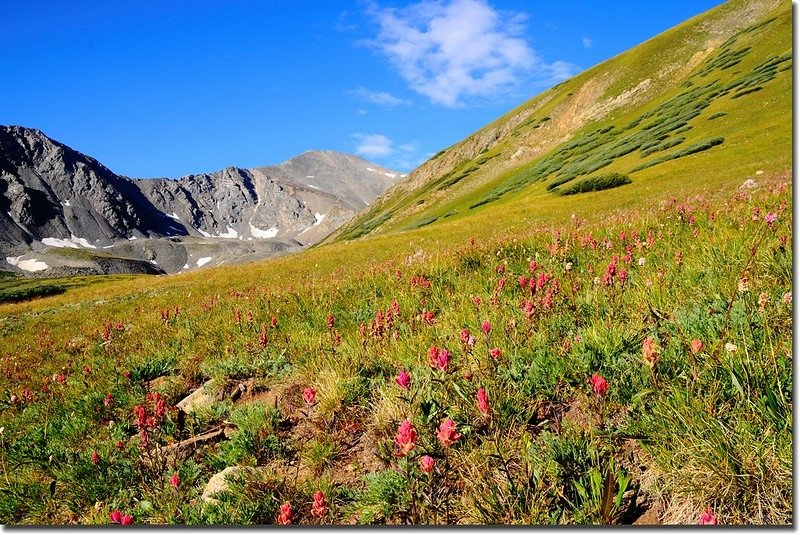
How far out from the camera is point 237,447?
13.1 feet

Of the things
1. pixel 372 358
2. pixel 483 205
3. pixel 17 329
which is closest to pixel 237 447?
pixel 372 358

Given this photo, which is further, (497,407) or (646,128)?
(646,128)

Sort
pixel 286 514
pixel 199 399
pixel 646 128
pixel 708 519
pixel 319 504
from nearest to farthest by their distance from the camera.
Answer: pixel 708 519, pixel 286 514, pixel 319 504, pixel 199 399, pixel 646 128

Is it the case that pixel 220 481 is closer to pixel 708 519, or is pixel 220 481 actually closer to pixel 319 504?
pixel 319 504

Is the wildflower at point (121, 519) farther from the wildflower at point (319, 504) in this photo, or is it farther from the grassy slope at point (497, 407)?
the wildflower at point (319, 504)

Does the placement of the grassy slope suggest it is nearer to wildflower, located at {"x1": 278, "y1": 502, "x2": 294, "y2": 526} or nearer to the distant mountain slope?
wildflower, located at {"x1": 278, "y1": 502, "x2": 294, "y2": 526}

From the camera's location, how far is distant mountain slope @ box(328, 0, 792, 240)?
36562mm

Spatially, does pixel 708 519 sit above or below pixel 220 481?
above

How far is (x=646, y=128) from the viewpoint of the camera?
59156 mm

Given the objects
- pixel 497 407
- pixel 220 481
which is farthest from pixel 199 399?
pixel 497 407

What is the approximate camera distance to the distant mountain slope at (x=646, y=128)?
3656 cm

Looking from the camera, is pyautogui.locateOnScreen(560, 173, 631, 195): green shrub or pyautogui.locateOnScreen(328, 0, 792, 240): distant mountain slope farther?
pyautogui.locateOnScreen(560, 173, 631, 195): green shrub

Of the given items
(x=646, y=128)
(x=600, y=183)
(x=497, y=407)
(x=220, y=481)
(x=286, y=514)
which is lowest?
(x=220, y=481)

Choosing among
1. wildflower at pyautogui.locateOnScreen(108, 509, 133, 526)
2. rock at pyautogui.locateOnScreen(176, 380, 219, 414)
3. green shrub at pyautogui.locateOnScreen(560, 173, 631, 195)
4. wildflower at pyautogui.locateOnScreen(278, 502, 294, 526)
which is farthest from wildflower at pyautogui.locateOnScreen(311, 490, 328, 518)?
green shrub at pyautogui.locateOnScreen(560, 173, 631, 195)
